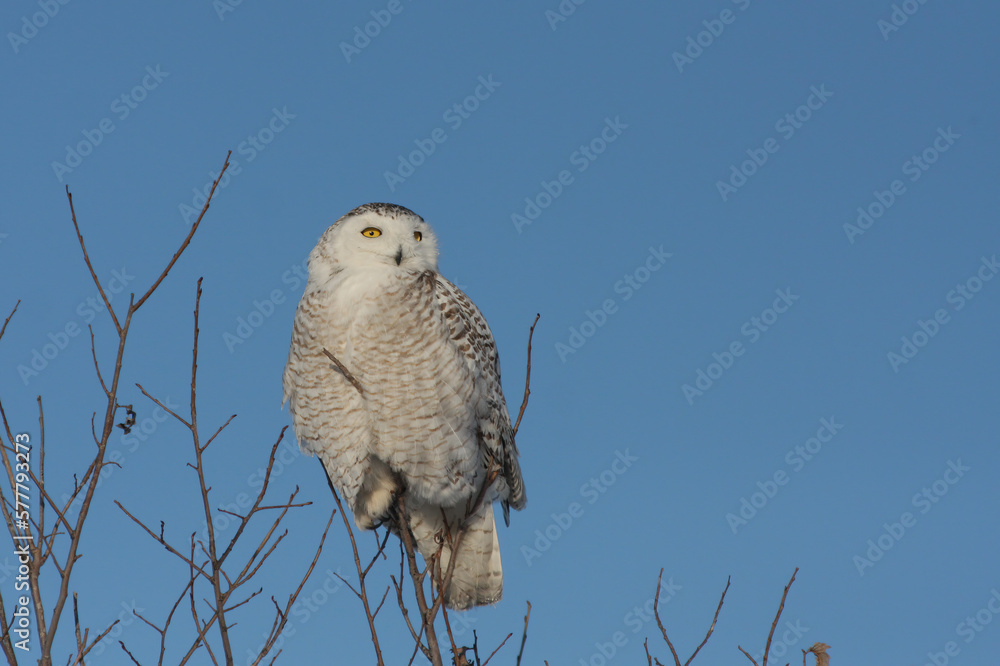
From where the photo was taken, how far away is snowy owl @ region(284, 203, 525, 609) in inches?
201

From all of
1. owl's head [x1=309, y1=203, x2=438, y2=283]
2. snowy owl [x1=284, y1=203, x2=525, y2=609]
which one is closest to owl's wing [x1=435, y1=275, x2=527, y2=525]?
snowy owl [x1=284, y1=203, x2=525, y2=609]

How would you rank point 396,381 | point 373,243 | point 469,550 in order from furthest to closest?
point 469,550 → point 373,243 → point 396,381

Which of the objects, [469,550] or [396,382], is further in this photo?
[469,550]

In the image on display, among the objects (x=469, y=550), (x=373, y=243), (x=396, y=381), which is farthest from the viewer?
(x=469, y=550)

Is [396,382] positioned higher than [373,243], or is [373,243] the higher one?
[373,243]

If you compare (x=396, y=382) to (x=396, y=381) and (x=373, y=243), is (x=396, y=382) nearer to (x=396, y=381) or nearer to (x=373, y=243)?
(x=396, y=381)

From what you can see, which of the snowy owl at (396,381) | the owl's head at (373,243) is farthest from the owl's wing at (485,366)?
the owl's head at (373,243)

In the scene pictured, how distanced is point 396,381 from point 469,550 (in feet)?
4.19

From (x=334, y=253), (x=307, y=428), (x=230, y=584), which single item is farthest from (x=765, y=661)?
(x=334, y=253)

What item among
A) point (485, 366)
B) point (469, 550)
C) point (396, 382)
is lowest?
point (469, 550)

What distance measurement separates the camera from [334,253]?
216 inches

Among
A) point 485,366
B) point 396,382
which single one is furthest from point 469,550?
point 396,382

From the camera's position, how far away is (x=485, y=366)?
5.45 metres

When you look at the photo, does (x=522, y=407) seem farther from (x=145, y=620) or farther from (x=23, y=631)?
(x=23, y=631)
